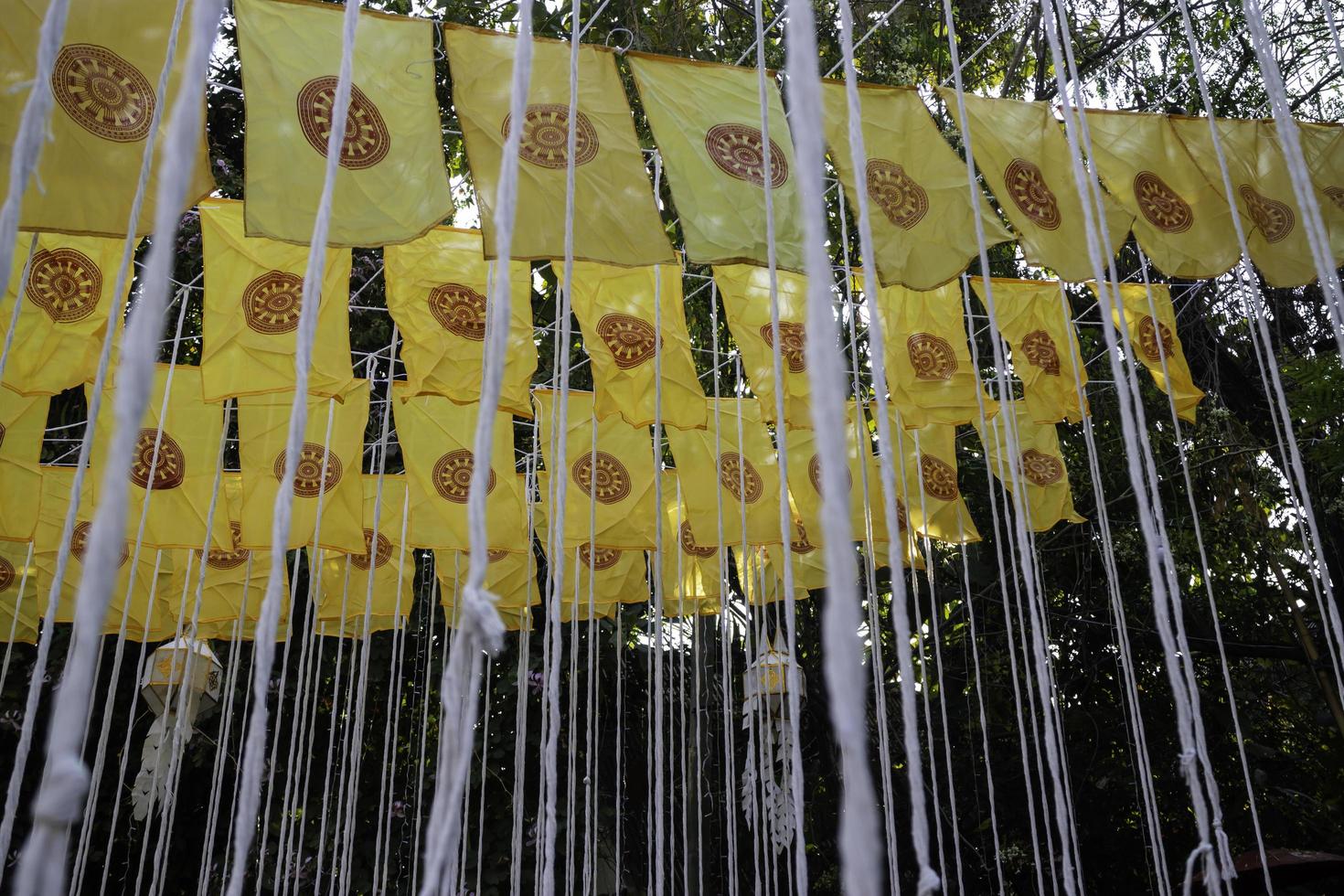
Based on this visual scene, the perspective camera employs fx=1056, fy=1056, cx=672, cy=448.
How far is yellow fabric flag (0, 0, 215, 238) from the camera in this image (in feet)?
7.94

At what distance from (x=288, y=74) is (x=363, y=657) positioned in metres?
2.60

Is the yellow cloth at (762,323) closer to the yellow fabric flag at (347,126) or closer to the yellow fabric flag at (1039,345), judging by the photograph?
the yellow fabric flag at (1039,345)

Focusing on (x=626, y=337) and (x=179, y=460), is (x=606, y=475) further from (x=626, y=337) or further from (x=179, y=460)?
(x=179, y=460)

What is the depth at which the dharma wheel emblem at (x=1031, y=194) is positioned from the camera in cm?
355

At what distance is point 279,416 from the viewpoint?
4730 mm

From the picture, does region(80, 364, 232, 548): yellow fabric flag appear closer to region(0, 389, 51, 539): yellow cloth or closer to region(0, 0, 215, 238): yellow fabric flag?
region(0, 389, 51, 539): yellow cloth

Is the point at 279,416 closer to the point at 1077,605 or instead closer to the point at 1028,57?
the point at 1028,57

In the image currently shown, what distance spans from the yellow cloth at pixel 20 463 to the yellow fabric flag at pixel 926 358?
3685 millimetres

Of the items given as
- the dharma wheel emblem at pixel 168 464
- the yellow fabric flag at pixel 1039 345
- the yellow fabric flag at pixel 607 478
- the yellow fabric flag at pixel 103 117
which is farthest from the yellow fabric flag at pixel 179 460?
the yellow fabric flag at pixel 1039 345

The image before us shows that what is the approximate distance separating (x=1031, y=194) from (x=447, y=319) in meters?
2.19

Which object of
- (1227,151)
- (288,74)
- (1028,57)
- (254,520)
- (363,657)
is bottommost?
(363,657)

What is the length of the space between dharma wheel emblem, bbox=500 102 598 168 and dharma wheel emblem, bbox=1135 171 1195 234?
203 cm

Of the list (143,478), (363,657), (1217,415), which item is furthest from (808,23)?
(1217,415)

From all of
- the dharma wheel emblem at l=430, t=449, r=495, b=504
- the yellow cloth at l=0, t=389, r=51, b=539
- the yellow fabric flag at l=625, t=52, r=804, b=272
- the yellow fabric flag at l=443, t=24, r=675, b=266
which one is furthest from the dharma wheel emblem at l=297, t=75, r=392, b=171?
the yellow cloth at l=0, t=389, r=51, b=539
